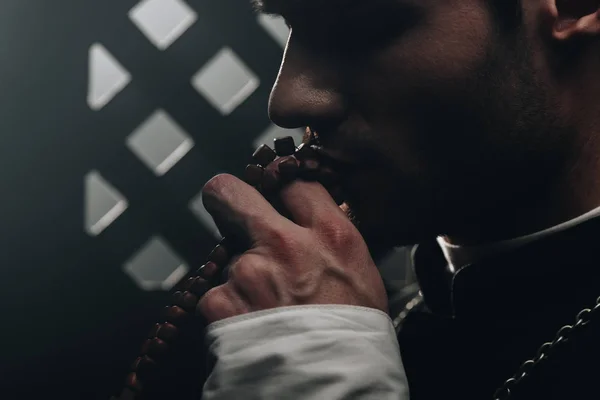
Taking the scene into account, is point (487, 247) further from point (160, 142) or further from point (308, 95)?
point (160, 142)

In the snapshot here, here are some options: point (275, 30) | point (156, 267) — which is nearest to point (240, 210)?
point (156, 267)

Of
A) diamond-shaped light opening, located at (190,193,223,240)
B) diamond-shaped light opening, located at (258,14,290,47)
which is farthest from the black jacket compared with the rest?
diamond-shaped light opening, located at (258,14,290,47)

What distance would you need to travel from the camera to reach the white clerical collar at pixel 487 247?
523 mm

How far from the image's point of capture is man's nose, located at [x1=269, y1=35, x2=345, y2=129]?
0.54 metres

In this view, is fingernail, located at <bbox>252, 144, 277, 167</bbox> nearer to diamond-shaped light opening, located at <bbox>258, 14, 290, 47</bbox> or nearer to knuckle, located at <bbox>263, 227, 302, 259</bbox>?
knuckle, located at <bbox>263, 227, 302, 259</bbox>

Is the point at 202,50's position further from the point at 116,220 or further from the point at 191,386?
the point at 191,386

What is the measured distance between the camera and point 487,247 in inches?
23.5

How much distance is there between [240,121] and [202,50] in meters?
0.18

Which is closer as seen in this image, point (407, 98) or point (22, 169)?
point (407, 98)

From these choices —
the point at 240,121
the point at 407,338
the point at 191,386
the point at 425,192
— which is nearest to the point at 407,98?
the point at 425,192

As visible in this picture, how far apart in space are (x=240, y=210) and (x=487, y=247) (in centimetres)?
26

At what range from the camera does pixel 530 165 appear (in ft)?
1.77

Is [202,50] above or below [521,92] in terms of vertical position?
above

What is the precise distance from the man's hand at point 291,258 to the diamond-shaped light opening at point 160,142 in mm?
798
